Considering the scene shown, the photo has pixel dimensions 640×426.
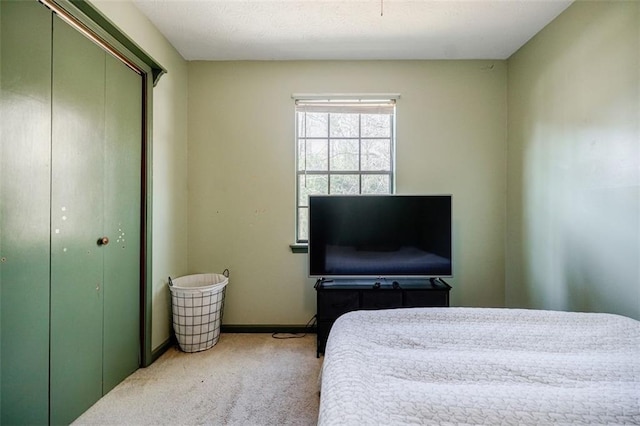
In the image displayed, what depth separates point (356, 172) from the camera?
112 inches

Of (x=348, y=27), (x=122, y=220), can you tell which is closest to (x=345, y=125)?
(x=348, y=27)

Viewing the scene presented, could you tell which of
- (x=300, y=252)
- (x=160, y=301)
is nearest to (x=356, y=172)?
(x=300, y=252)

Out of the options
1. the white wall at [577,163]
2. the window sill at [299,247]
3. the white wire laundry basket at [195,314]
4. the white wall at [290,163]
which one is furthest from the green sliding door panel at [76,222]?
the white wall at [577,163]

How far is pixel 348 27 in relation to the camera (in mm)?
2250

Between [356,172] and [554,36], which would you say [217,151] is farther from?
[554,36]

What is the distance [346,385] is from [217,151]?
2.39 m

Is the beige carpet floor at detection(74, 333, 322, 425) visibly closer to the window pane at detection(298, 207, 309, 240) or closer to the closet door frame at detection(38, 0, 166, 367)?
the closet door frame at detection(38, 0, 166, 367)

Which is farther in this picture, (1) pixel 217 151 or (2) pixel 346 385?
(1) pixel 217 151

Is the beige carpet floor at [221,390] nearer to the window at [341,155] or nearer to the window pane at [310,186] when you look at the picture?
the window at [341,155]

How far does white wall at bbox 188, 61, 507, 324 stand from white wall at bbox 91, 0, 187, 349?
0.11 meters

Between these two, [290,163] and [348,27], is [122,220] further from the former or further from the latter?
[348,27]

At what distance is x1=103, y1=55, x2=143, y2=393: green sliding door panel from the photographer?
6.09ft

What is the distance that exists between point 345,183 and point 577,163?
1.72 metres

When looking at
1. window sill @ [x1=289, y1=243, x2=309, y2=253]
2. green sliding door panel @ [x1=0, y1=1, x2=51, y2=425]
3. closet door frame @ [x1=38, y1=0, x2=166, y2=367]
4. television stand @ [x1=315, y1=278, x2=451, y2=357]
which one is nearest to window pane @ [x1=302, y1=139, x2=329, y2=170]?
window sill @ [x1=289, y1=243, x2=309, y2=253]
